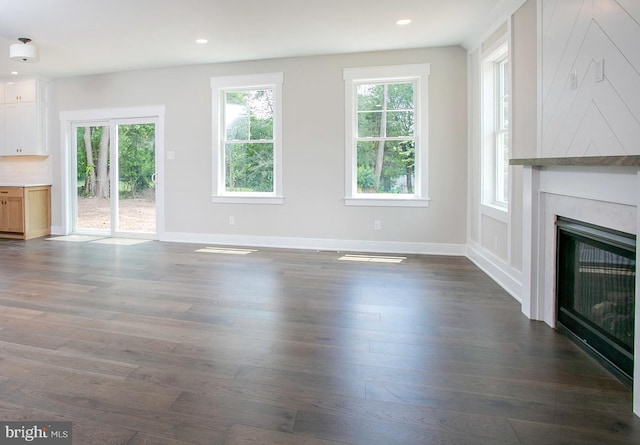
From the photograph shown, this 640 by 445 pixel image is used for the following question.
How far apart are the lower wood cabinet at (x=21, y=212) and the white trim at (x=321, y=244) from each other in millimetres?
2308

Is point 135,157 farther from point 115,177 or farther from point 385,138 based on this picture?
point 385,138

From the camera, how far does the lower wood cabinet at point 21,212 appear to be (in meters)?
6.28

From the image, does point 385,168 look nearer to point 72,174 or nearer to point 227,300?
point 227,300

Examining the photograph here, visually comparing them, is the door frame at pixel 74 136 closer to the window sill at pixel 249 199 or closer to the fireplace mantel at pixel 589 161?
the window sill at pixel 249 199

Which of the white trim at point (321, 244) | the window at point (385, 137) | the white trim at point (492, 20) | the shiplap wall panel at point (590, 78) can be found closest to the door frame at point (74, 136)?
the white trim at point (321, 244)

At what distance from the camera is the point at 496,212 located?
401cm

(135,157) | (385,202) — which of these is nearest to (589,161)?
(385,202)

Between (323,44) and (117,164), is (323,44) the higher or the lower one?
the higher one

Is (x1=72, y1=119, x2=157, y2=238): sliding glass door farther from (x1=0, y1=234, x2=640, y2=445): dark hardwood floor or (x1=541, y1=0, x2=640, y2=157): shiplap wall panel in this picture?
(x1=541, y1=0, x2=640, y2=157): shiplap wall panel

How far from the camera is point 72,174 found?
21.9 ft

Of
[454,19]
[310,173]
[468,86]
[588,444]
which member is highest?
[454,19]

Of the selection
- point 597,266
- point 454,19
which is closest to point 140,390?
point 597,266

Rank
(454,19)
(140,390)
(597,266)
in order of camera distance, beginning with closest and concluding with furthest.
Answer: (140,390) < (597,266) < (454,19)

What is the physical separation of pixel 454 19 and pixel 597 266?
120 inches
